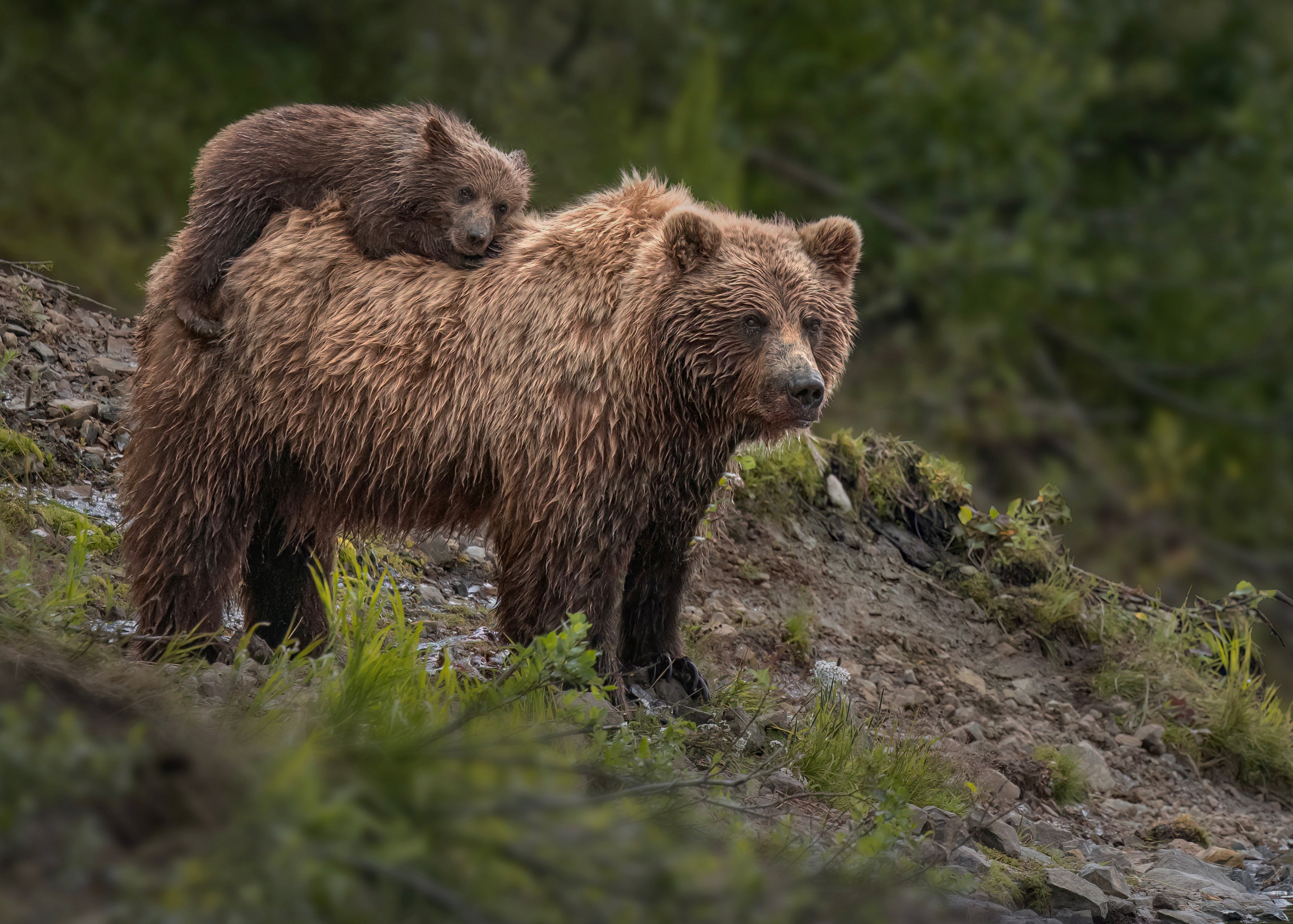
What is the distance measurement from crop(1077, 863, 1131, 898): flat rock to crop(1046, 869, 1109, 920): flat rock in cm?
10

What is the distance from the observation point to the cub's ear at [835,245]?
4.27 meters

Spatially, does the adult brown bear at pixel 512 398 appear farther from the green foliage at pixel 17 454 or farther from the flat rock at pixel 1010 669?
the flat rock at pixel 1010 669

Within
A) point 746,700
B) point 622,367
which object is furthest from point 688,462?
point 746,700

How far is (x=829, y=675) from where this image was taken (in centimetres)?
507

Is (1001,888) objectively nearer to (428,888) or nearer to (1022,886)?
(1022,886)

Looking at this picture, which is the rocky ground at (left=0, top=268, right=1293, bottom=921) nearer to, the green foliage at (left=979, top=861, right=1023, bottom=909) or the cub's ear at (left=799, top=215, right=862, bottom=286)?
the green foliage at (left=979, top=861, right=1023, bottom=909)

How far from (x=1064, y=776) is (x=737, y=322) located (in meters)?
2.35

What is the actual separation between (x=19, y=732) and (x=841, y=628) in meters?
4.41

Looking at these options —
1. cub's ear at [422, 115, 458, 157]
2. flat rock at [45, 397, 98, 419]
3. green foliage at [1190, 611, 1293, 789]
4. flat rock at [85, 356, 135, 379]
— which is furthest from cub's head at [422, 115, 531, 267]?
green foliage at [1190, 611, 1293, 789]

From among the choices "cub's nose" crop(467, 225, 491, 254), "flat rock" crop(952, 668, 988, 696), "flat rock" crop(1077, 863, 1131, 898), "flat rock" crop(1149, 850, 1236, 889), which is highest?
"cub's nose" crop(467, 225, 491, 254)

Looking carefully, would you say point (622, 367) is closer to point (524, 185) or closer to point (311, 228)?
point (524, 185)

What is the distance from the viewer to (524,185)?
4.65 metres

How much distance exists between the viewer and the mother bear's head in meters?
3.96

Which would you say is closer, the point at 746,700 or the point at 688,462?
the point at 688,462
